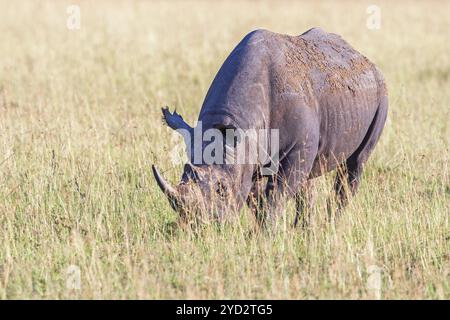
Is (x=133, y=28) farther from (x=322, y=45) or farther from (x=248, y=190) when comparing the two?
(x=248, y=190)

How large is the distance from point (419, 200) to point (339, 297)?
7.79 ft

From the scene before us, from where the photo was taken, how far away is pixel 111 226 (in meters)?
7.77

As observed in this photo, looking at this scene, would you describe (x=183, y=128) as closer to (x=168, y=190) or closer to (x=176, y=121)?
(x=176, y=121)

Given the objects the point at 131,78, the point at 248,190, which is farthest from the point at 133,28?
the point at 248,190

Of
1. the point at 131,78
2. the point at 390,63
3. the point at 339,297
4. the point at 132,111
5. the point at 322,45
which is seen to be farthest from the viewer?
the point at 390,63

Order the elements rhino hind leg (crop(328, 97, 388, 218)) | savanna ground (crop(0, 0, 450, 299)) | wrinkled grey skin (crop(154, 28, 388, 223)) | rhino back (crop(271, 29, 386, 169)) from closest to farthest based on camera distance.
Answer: savanna ground (crop(0, 0, 450, 299)), wrinkled grey skin (crop(154, 28, 388, 223)), rhino back (crop(271, 29, 386, 169)), rhino hind leg (crop(328, 97, 388, 218))

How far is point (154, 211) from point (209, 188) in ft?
4.26

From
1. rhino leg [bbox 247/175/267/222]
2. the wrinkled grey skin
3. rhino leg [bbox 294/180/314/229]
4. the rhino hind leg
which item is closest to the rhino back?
the wrinkled grey skin

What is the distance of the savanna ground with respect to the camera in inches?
256

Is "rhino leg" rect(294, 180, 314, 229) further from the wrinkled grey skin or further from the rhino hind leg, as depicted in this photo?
the rhino hind leg

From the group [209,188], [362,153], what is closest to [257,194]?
[209,188]

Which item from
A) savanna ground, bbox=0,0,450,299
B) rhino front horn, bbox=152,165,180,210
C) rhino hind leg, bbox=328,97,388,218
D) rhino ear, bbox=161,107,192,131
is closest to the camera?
savanna ground, bbox=0,0,450,299

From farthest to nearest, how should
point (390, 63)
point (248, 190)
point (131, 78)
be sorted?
point (390, 63), point (131, 78), point (248, 190)

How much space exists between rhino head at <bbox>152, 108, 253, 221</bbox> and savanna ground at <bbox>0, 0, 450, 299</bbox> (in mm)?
220
